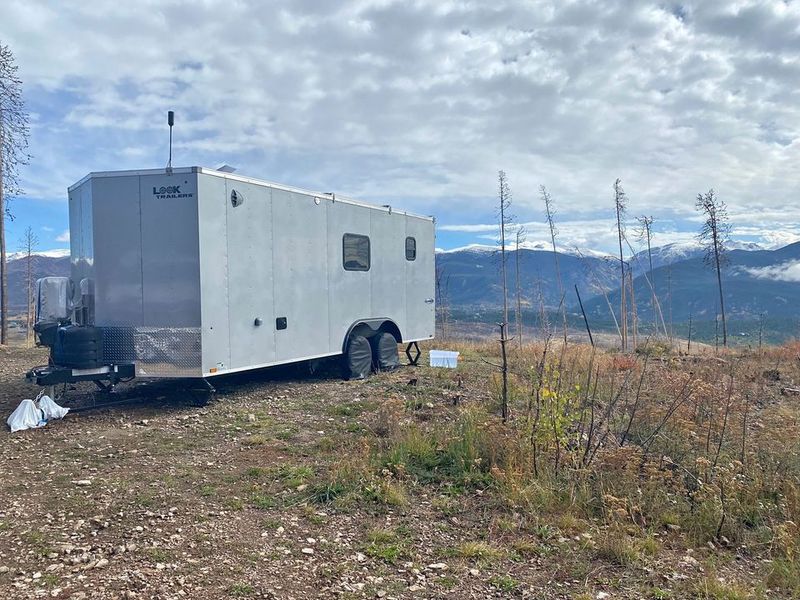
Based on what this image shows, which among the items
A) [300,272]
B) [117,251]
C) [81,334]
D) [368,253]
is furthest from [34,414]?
[368,253]

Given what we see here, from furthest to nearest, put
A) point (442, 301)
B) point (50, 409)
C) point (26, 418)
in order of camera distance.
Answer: point (442, 301) → point (50, 409) → point (26, 418)

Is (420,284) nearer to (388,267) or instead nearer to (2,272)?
(388,267)

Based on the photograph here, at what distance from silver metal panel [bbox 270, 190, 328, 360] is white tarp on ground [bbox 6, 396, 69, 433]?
2.94 m

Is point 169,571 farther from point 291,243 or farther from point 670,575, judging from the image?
point 291,243

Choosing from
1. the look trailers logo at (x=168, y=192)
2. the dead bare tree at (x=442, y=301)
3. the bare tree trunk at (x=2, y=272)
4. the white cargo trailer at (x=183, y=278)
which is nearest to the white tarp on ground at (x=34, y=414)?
the white cargo trailer at (x=183, y=278)

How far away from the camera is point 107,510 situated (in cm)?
445

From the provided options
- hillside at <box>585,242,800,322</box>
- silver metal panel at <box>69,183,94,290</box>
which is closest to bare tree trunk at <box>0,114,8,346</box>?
silver metal panel at <box>69,183,94,290</box>

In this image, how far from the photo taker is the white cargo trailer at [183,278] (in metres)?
7.47

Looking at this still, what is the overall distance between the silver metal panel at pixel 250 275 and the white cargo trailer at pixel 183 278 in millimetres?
Answer: 15

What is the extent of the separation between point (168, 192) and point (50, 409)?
3093 millimetres

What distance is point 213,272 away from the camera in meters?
7.63

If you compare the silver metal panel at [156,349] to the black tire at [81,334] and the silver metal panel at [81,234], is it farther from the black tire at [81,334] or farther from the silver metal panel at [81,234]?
the silver metal panel at [81,234]

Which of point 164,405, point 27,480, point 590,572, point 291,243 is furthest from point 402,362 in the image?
point 590,572

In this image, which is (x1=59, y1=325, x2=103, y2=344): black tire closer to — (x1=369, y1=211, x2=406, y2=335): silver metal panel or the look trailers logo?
the look trailers logo
